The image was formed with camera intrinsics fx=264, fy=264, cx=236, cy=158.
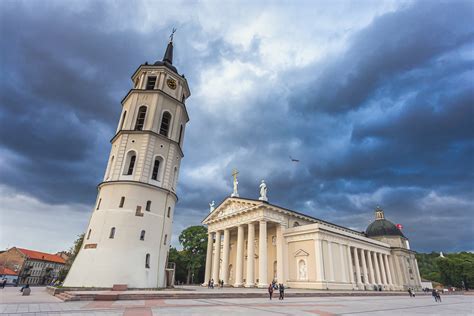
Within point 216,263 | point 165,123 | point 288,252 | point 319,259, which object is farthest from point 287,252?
point 165,123

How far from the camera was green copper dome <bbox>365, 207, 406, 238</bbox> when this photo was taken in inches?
2346

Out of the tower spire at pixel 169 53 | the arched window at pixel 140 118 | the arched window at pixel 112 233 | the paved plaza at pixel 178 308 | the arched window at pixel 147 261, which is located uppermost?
the tower spire at pixel 169 53

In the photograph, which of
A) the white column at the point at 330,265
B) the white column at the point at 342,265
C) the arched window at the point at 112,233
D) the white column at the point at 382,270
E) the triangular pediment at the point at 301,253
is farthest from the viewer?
the white column at the point at 382,270

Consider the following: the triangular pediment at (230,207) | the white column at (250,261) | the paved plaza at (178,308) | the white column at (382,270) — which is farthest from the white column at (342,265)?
the paved plaza at (178,308)

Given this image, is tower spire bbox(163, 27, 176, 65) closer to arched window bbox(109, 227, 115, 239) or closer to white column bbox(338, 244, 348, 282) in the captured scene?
arched window bbox(109, 227, 115, 239)

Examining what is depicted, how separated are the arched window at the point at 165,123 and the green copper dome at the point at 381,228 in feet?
183

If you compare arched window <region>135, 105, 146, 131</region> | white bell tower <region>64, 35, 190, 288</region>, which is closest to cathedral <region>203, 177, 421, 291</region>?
white bell tower <region>64, 35, 190, 288</region>

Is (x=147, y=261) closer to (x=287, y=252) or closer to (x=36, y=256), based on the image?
(x=287, y=252)

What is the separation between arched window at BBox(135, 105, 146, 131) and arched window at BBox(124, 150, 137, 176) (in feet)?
8.72

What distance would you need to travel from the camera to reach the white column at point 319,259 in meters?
32.3

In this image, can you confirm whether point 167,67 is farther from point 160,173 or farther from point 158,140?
point 160,173

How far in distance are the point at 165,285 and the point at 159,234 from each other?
15.1ft

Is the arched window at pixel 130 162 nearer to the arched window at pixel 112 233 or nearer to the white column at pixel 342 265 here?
the arched window at pixel 112 233

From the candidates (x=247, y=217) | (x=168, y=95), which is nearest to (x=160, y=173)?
(x=168, y=95)
